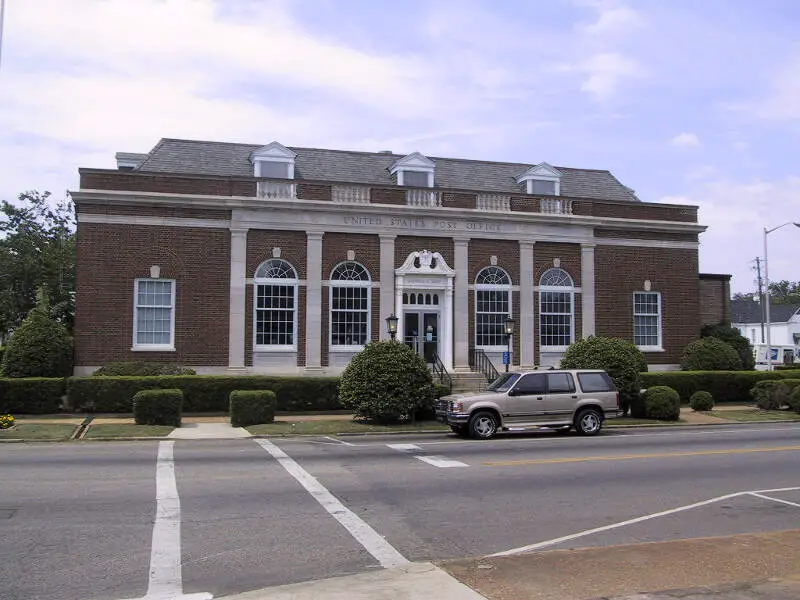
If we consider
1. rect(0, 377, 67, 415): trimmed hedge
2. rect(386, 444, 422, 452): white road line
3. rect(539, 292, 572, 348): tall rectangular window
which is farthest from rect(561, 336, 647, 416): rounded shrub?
rect(0, 377, 67, 415): trimmed hedge

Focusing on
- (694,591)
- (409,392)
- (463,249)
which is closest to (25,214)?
(463,249)

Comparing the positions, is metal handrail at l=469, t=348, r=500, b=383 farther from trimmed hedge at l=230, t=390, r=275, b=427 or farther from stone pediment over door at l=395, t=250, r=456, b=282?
trimmed hedge at l=230, t=390, r=275, b=427

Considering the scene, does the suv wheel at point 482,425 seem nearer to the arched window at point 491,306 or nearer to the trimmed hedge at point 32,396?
the arched window at point 491,306

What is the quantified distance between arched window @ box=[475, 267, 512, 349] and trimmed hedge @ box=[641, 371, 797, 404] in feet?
19.8

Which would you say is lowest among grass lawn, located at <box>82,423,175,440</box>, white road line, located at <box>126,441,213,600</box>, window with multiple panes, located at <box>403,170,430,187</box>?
grass lawn, located at <box>82,423,175,440</box>

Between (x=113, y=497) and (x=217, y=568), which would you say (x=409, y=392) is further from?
(x=217, y=568)

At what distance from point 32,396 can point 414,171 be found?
16370 mm

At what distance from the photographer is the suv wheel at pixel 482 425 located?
18625mm

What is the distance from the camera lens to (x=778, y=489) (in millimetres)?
11531

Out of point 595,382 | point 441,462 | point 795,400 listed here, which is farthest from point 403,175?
point 441,462

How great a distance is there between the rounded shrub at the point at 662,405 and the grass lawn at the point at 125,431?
48.3ft

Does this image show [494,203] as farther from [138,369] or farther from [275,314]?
[138,369]

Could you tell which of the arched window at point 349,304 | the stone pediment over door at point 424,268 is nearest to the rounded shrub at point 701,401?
the stone pediment over door at point 424,268

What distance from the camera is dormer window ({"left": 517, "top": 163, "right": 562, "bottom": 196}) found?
32.1 metres
